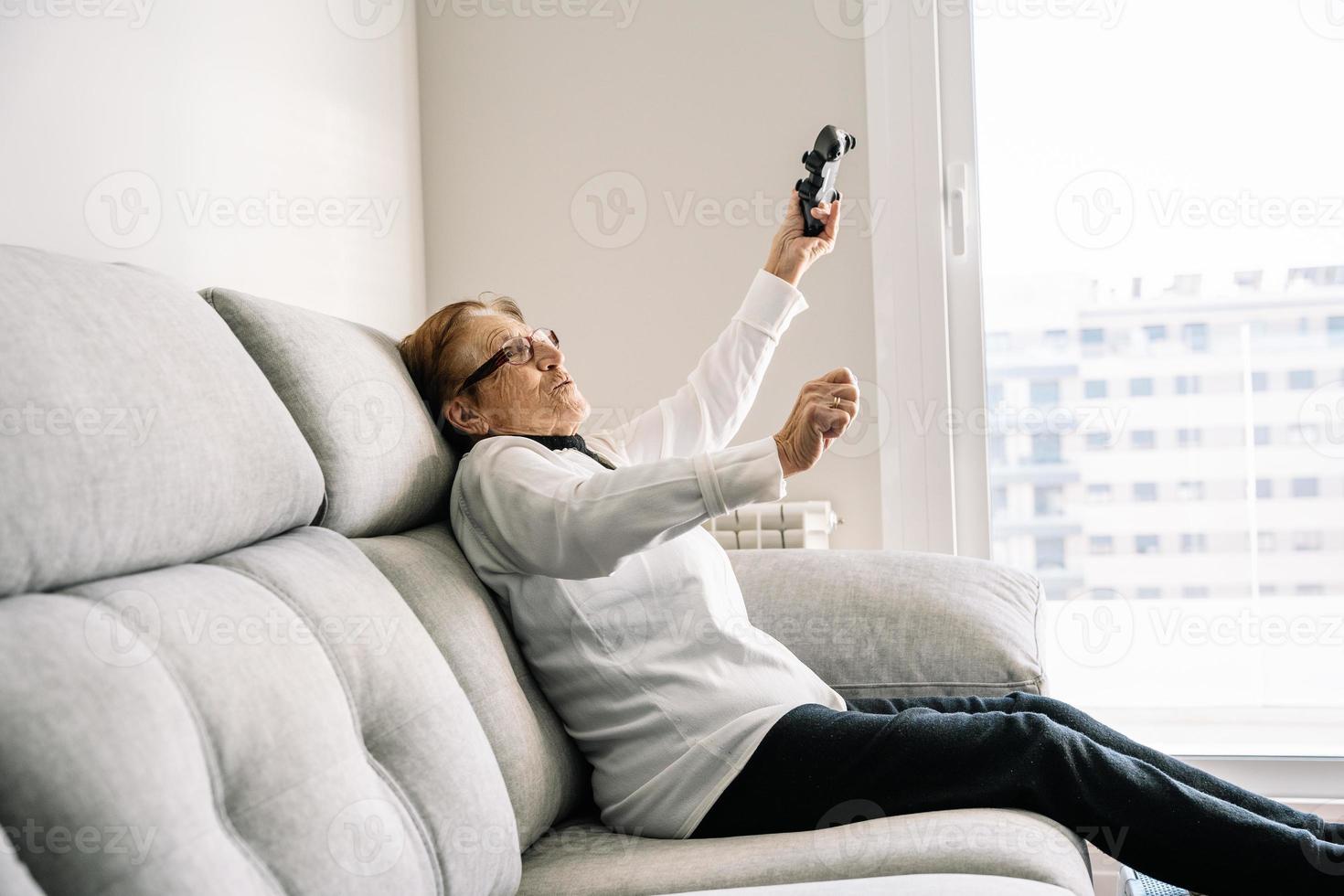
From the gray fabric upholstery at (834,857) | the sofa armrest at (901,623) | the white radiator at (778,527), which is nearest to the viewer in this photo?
the gray fabric upholstery at (834,857)

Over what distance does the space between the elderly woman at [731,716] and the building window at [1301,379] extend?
1348 millimetres

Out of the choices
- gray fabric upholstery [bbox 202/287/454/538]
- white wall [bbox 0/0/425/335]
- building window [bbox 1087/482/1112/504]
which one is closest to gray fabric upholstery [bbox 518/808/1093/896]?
gray fabric upholstery [bbox 202/287/454/538]

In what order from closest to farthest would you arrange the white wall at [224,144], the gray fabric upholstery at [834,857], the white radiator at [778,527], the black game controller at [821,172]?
the gray fabric upholstery at [834,857]
the white wall at [224,144]
the black game controller at [821,172]
the white radiator at [778,527]

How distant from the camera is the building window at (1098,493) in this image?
96.1 inches

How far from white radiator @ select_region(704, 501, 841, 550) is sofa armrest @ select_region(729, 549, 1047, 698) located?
2.02 ft

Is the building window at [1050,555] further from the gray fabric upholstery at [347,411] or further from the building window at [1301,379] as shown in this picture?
the gray fabric upholstery at [347,411]

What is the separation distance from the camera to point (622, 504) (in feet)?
3.73

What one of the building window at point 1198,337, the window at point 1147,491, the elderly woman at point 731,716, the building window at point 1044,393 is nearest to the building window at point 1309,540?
the window at point 1147,491

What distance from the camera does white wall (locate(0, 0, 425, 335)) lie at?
1279 millimetres

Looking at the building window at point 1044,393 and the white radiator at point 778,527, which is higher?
the building window at point 1044,393

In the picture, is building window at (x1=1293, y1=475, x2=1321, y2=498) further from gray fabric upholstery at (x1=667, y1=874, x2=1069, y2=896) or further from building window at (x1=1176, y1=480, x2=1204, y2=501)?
gray fabric upholstery at (x1=667, y1=874, x2=1069, y2=896)

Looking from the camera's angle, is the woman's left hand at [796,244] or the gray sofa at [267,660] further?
the woman's left hand at [796,244]

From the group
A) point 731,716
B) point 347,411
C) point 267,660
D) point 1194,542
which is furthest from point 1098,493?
point 267,660

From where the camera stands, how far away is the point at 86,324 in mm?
808
